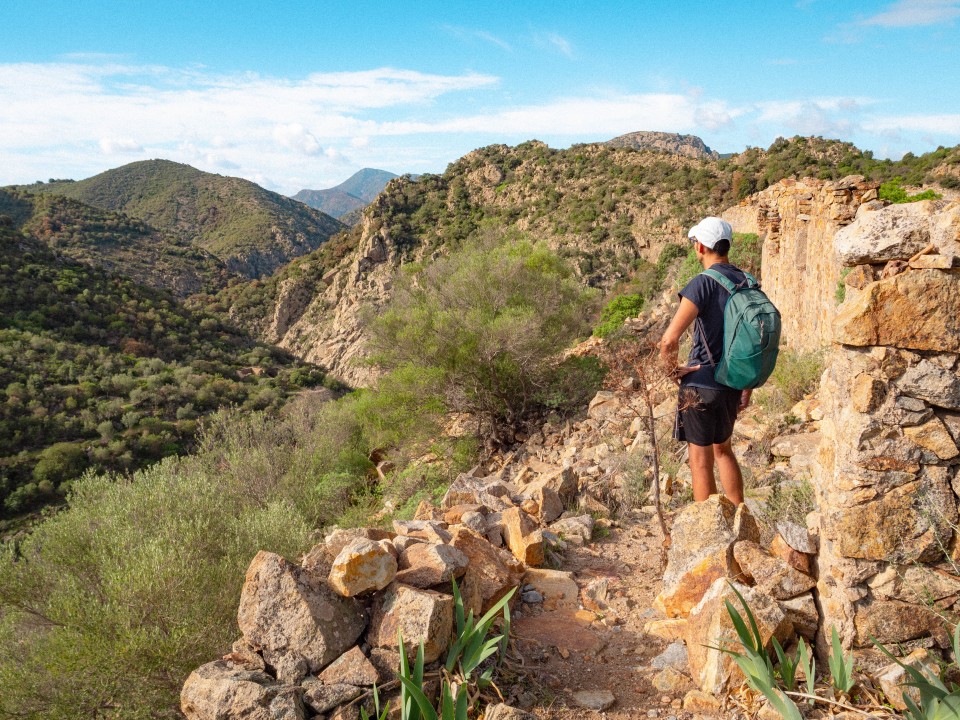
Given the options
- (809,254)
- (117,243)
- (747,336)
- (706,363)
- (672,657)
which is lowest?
(672,657)

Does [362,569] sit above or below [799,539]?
below

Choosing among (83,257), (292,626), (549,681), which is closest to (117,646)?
(292,626)

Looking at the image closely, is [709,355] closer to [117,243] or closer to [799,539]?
[799,539]

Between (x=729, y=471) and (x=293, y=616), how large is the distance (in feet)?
7.84

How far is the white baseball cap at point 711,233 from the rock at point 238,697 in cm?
289

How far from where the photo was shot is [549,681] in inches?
105

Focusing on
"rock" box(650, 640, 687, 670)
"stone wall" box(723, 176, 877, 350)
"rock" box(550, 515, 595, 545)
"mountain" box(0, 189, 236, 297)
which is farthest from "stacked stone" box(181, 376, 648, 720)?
"mountain" box(0, 189, 236, 297)

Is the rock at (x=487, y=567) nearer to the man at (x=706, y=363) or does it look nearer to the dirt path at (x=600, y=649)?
the dirt path at (x=600, y=649)

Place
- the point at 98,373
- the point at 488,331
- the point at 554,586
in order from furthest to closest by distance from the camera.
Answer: the point at 98,373 < the point at 488,331 < the point at 554,586

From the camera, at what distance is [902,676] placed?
2059mm

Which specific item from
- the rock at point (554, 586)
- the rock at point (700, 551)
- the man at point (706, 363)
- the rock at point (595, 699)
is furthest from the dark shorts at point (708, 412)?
the rock at point (595, 699)

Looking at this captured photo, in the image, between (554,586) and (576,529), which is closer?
(554,586)

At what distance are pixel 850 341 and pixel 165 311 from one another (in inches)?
1100

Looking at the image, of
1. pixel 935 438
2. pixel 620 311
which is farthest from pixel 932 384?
pixel 620 311
